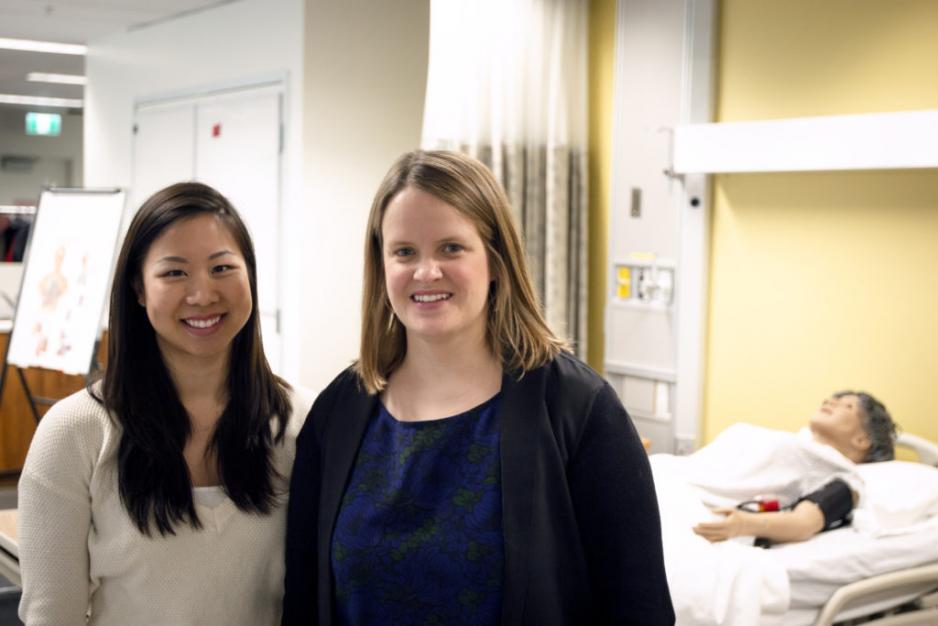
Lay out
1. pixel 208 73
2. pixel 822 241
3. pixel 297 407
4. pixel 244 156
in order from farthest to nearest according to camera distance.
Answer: pixel 208 73
pixel 244 156
pixel 822 241
pixel 297 407

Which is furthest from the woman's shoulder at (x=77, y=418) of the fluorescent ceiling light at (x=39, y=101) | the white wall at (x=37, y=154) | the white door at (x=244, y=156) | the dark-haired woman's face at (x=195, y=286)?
the white wall at (x=37, y=154)

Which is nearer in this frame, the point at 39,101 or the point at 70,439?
the point at 70,439

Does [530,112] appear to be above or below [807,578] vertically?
above

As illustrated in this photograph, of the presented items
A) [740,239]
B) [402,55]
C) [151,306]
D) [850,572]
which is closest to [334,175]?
[402,55]

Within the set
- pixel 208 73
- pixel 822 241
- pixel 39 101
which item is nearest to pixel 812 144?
pixel 822 241

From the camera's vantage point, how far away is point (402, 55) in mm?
5461

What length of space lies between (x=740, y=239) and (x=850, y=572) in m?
1.71

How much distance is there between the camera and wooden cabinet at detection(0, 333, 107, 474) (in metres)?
5.82

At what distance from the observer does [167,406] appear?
1.66 m

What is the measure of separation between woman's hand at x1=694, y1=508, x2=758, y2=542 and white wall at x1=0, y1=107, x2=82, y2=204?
38.8ft

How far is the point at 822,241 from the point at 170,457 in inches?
120

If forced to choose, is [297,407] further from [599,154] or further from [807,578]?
[599,154]

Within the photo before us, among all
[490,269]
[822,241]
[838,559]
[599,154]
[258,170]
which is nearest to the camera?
[490,269]

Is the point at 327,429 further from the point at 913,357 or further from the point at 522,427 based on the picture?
the point at 913,357
